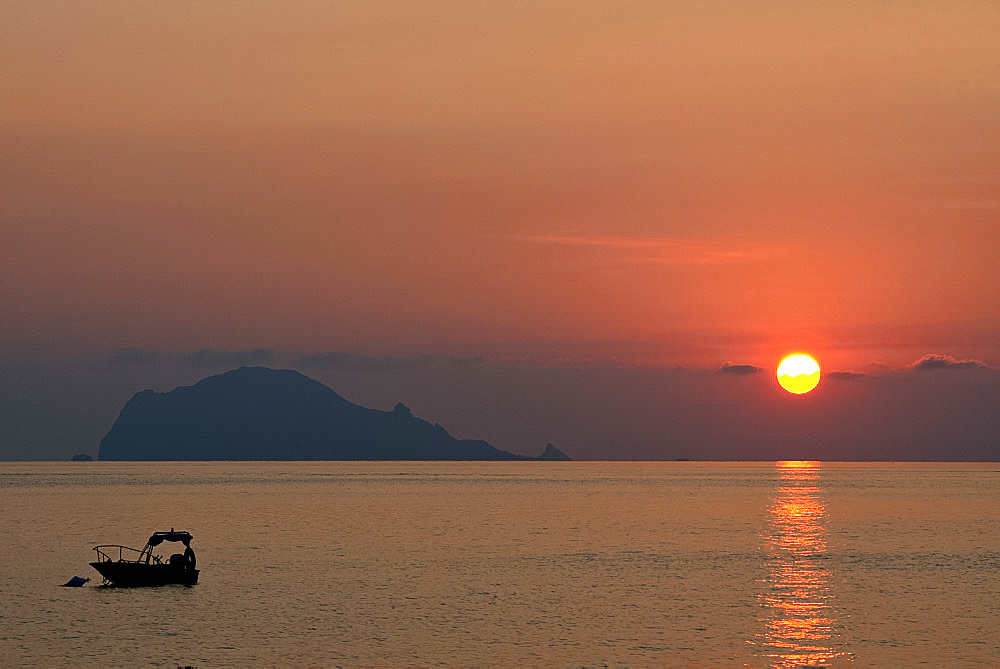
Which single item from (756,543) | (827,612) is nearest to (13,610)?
(827,612)

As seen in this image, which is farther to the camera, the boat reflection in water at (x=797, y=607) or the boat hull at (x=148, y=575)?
the boat hull at (x=148, y=575)

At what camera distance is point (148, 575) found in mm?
92938

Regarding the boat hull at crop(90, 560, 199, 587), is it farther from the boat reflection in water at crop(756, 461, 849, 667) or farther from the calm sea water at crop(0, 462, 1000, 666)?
the boat reflection in water at crop(756, 461, 849, 667)

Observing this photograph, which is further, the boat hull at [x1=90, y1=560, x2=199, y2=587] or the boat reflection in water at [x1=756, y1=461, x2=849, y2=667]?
the boat hull at [x1=90, y1=560, x2=199, y2=587]

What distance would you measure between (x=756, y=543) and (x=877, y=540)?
1753 centimetres

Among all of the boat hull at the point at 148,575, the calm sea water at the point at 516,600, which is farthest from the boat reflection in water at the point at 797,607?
the boat hull at the point at 148,575

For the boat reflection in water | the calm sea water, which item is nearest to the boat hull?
the calm sea water

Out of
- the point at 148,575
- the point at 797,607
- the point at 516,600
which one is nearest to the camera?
the point at 797,607

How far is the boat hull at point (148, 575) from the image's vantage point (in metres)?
92.4

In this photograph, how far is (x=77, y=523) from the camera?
165 meters

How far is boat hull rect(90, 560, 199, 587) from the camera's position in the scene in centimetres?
9238

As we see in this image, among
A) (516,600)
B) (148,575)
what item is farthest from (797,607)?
(148,575)

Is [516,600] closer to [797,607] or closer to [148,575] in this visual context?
[797,607]

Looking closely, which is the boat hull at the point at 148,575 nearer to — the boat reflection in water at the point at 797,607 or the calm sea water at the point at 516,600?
the calm sea water at the point at 516,600
